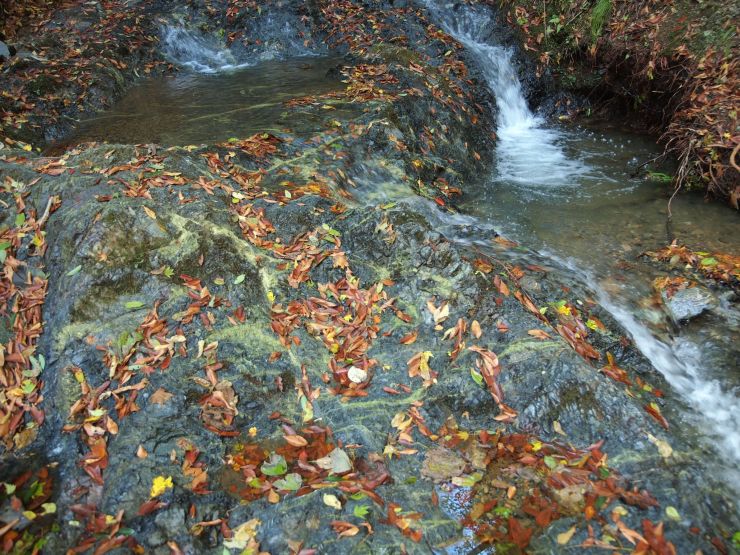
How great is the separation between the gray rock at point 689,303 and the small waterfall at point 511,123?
123 inches

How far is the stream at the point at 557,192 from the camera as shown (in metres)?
4.79

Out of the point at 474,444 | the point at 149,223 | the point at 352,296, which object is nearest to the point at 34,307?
the point at 149,223

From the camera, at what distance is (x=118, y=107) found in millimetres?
8859

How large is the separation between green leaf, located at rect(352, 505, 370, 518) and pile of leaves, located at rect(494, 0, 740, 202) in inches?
266

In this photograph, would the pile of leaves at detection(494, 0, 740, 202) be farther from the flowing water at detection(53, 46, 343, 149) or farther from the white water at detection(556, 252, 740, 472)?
the flowing water at detection(53, 46, 343, 149)

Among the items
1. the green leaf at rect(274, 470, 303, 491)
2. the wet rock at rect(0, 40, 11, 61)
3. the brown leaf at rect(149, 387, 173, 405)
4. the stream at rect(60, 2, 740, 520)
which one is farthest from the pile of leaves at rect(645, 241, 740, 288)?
the wet rock at rect(0, 40, 11, 61)

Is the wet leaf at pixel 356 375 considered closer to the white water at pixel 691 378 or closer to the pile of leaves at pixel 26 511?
the pile of leaves at pixel 26 511

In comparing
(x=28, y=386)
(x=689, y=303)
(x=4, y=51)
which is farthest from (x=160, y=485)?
(x=4, y=51)

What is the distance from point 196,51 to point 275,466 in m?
11.5

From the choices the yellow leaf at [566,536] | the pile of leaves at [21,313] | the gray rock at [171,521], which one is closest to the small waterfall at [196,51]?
the pile of leaves at [21,313]

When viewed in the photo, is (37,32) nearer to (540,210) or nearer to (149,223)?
(149,223)

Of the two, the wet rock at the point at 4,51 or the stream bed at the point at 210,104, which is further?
the wet rock at the point at 4,51

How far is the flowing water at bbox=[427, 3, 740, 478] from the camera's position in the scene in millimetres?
4578

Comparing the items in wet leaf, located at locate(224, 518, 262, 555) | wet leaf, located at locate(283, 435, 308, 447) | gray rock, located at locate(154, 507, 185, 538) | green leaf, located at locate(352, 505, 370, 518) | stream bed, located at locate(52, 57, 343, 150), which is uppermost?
stream bed, located at locate(52, 57, 343, 150)
